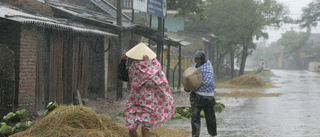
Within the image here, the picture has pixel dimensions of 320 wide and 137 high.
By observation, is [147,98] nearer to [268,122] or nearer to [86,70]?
[268,122]

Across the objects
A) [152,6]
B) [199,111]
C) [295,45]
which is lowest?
[199,111]

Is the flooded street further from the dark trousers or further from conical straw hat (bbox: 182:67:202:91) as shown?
conical straw hat (bbox: 182:67:202:91)

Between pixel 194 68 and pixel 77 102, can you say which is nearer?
pixel 194 68

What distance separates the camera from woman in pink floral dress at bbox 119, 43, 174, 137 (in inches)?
241

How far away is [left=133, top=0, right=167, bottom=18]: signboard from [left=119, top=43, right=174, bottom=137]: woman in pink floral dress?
9.00m

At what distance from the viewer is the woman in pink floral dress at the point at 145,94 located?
6117 millimetres

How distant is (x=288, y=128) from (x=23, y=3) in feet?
30.1

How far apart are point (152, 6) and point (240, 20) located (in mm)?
21095

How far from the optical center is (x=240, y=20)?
36719 mm

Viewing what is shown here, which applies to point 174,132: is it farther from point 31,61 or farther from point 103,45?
point 103,45

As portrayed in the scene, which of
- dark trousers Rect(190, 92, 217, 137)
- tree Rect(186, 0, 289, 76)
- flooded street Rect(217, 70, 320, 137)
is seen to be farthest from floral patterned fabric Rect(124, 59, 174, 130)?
tree Rect(186, 0, 289, 76)

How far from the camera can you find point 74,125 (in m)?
5.67

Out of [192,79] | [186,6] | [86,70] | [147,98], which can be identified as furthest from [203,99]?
[186,6]

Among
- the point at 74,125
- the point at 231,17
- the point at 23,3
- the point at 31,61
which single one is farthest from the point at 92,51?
the point at 231,17
